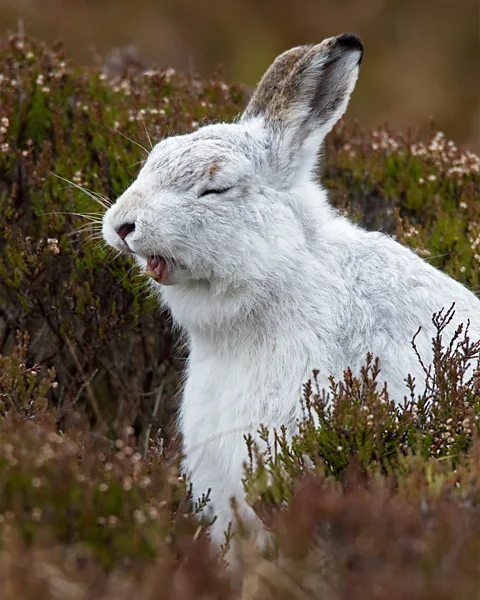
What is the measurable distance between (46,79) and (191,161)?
2.29 m

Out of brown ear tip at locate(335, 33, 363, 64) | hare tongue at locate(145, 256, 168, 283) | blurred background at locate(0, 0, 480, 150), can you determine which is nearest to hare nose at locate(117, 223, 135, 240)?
hare tongue at locate(145, 256, 168, 283)

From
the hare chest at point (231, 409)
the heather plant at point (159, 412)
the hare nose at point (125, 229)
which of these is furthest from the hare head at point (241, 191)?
the heather plant at point (159, 412)

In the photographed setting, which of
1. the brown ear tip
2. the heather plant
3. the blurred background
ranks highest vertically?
the blurred background

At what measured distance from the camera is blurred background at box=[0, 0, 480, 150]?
11.3 meters

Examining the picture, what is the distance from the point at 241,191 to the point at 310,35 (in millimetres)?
8875

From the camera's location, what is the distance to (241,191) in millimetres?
3441

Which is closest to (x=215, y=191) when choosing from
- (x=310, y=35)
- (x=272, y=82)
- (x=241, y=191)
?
(x=241, y=191)

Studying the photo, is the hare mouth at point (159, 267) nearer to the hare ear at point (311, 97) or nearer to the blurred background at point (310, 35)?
the hare ear at point (311, 97)

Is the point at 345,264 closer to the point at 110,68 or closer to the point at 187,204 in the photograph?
the point at 187,204

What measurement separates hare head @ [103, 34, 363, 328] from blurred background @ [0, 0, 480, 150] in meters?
7.20

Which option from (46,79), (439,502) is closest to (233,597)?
(439,502)

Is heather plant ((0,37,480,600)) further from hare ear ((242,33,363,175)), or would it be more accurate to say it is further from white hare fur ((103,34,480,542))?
hare ear ((242,33,363,175))

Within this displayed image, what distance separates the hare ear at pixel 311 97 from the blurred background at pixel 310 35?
7.18 metres

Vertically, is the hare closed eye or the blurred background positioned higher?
the blurred background
